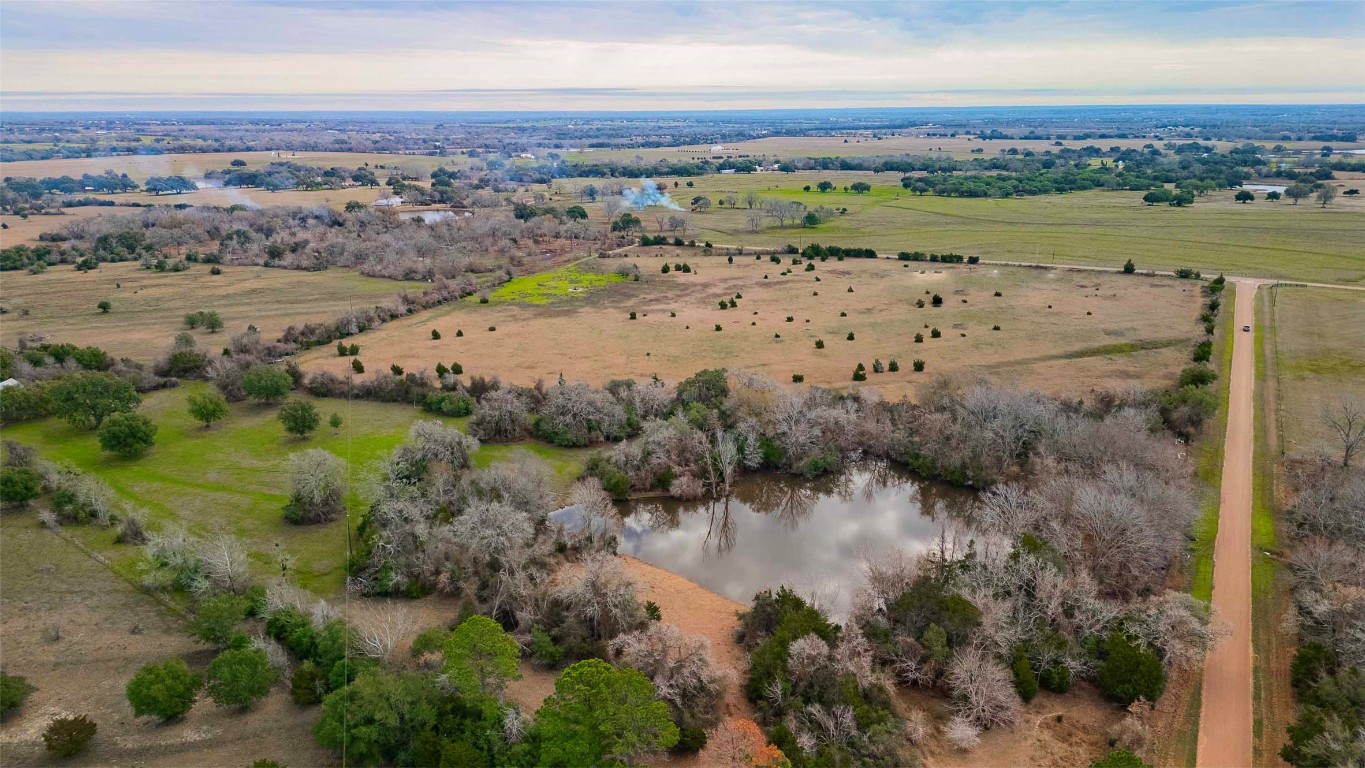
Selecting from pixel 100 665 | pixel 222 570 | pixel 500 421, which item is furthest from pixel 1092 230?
pixel 100 665

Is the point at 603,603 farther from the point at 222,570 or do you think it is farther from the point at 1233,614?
the point at 1233,614

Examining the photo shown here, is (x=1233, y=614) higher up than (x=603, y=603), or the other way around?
(x=603, y=603)

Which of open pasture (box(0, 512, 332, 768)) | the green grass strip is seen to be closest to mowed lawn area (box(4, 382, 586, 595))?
open pasture (box(0, 512, 332, 768))

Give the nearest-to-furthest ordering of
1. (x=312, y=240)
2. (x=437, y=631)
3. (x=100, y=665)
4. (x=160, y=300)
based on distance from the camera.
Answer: (x=437, y=631)
(x=100, y=665)
(x=160, y=300)
(x=312, y=240)

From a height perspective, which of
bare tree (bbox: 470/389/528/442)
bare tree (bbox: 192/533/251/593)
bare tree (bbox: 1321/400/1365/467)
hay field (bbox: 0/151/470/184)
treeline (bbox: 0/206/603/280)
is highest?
hay field (bbox: 0/151/470/184)

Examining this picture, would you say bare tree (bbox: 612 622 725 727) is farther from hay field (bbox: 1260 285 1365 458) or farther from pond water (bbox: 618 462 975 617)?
hay field (bbox: 1260 285 1365 458)

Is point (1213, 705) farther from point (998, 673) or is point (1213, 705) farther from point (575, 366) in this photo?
point (575, 366)
